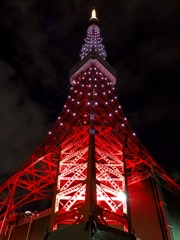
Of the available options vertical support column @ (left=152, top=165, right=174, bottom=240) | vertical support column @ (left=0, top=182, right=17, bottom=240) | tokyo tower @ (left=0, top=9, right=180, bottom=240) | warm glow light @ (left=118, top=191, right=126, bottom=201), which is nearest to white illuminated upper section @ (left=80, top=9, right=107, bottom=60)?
tokyo tower @ (left=0, top=9, right=180, bottom=240)

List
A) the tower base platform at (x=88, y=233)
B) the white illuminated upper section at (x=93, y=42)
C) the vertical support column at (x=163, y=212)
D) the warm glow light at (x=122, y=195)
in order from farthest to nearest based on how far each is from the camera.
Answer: the white illuminated upper section at (x=93, y=42) < the vertical support column at (x=163, y=212) < the warm glow light at (x=122, y=195) < the tower base platform at (x=88, y=233)

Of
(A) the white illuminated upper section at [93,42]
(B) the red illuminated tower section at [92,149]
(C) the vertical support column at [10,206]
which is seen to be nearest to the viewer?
(B) the red illuminated tower section at [92,149]

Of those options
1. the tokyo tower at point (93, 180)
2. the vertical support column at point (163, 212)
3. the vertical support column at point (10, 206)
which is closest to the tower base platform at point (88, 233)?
the tokyo tower at point (93, 180)

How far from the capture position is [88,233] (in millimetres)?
7535

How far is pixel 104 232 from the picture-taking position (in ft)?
26.0

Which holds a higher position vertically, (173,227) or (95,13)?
(95,13)

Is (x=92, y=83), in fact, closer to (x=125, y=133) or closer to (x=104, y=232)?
(x=125, y=133)

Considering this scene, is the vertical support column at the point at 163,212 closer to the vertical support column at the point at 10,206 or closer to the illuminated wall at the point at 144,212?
the illuminated wall at the point at 144,212

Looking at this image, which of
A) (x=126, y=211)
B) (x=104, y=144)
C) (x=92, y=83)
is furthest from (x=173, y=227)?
(x=92, y=83)

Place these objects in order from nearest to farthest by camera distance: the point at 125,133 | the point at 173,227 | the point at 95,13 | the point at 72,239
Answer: the point at 72,239, the point at 173,227, the point at 125,133, the point at 95,13

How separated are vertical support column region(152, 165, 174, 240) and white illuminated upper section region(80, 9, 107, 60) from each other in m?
14.8

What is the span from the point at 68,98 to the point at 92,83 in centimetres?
261

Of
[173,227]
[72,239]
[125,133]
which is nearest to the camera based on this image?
[72,239]

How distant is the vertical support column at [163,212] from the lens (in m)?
11.6
